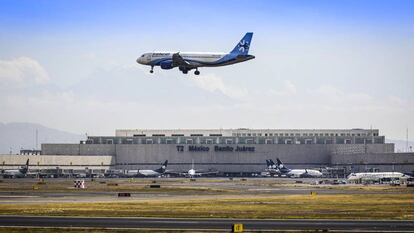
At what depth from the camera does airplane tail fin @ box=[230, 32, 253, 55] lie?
155875 mm

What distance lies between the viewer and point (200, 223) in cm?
6844

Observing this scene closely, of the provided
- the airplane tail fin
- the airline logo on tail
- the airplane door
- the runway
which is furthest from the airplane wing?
the runway

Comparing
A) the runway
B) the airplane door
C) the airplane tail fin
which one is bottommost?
the runway

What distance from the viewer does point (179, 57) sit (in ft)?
499

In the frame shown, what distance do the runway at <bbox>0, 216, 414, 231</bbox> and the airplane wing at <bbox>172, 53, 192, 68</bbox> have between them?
80.0 meters

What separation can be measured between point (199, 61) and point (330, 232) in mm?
93414

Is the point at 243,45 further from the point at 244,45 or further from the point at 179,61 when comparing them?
the point at 179,61

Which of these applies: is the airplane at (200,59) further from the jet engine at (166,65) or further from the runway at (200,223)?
the runway at (200,223)

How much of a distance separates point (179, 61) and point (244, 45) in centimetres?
1434

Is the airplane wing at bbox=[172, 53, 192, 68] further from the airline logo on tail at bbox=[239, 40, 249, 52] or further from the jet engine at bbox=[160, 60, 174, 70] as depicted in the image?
the airline logo on tail at bbox=[239, 40, 249, 52]

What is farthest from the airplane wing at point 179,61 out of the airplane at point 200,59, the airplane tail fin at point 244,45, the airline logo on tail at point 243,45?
the airline logo on tail at point 243,45

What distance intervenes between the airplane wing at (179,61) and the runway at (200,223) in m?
80.0

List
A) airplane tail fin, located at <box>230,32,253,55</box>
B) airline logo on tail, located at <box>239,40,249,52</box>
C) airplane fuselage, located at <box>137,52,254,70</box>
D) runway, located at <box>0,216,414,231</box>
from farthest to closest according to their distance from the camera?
airline logo on tail, located at <box>239,40,249,52</box>
airplane tail fin, located at <box>230,32,253,55</box>
airplane fuselage, located at <box>137,52,254,70</box>
runway, located at <box>0,216,414,231</box>

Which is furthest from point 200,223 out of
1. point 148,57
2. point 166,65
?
point 148,57
